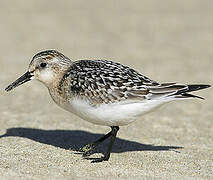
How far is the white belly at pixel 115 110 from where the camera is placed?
19.0ft

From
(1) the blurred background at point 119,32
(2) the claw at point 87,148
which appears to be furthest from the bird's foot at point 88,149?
(1) the blurred background at point 119,32

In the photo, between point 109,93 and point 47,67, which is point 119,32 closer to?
point 47,67

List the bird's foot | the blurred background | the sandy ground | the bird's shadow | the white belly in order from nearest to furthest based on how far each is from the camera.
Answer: the white belly
the sandy ground
the bird's foot
the bird's shadow
the blurred background

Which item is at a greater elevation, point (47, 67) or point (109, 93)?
point (47, 67)

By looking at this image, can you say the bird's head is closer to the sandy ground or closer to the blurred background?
the sandy ground

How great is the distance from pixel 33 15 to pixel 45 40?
1914 millimetres

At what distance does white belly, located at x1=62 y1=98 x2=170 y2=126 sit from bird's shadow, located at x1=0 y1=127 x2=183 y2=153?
2.90 feet

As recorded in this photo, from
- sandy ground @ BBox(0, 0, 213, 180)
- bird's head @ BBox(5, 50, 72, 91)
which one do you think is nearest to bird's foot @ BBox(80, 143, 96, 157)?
sandy ground @ BBox(0, 0, 213, 180)

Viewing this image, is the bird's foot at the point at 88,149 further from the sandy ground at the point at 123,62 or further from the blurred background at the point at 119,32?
the blurred background at the point at 119,32

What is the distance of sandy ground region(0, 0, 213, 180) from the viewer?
5.94m

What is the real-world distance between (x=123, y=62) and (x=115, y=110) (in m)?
5.61

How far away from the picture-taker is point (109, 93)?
582 centimetres

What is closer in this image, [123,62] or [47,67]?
[47,67]

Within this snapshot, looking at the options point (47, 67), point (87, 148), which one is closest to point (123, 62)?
point (47, 67)
